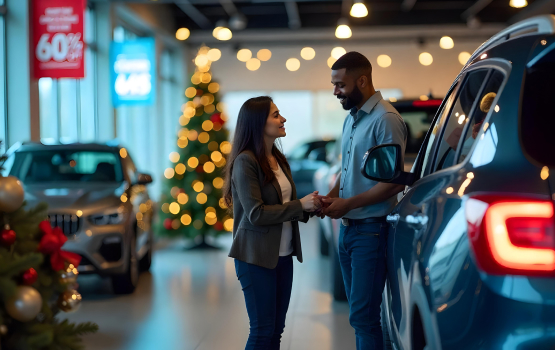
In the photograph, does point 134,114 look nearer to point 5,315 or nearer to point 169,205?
point 169,205

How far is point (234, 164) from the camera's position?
316cm

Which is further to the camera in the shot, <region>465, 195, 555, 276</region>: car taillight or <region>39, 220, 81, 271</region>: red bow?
<region>39, 220, 81, 271</region>: red bow

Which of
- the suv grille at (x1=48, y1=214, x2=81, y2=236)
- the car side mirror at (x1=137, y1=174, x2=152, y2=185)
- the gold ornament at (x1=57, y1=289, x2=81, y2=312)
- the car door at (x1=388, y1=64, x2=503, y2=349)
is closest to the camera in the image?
the car door at (x1=388, y1=64, x2=503, y2=349)

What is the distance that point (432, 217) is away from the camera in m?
2.04

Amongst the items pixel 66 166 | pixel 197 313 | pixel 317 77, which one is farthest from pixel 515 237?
pixel 317 77

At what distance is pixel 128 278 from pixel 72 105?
20.1ft

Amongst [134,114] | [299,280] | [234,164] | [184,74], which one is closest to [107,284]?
[299,280]

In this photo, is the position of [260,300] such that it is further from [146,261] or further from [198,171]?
[198,171]

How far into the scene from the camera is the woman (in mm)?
3086

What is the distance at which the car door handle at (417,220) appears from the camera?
2156 mm

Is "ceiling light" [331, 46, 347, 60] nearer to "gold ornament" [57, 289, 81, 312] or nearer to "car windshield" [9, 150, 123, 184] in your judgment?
"car windshield" [9, 150, 123, 184]

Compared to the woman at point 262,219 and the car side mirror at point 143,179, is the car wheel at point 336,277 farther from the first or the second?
the woman at point 262,219

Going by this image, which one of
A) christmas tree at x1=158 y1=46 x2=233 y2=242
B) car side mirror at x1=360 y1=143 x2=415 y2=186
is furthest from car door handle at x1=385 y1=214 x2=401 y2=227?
christmas tree at x1=158 y1=46 x2=233 y2=242

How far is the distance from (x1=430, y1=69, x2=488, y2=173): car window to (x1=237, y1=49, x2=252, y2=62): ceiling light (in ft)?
58.3
